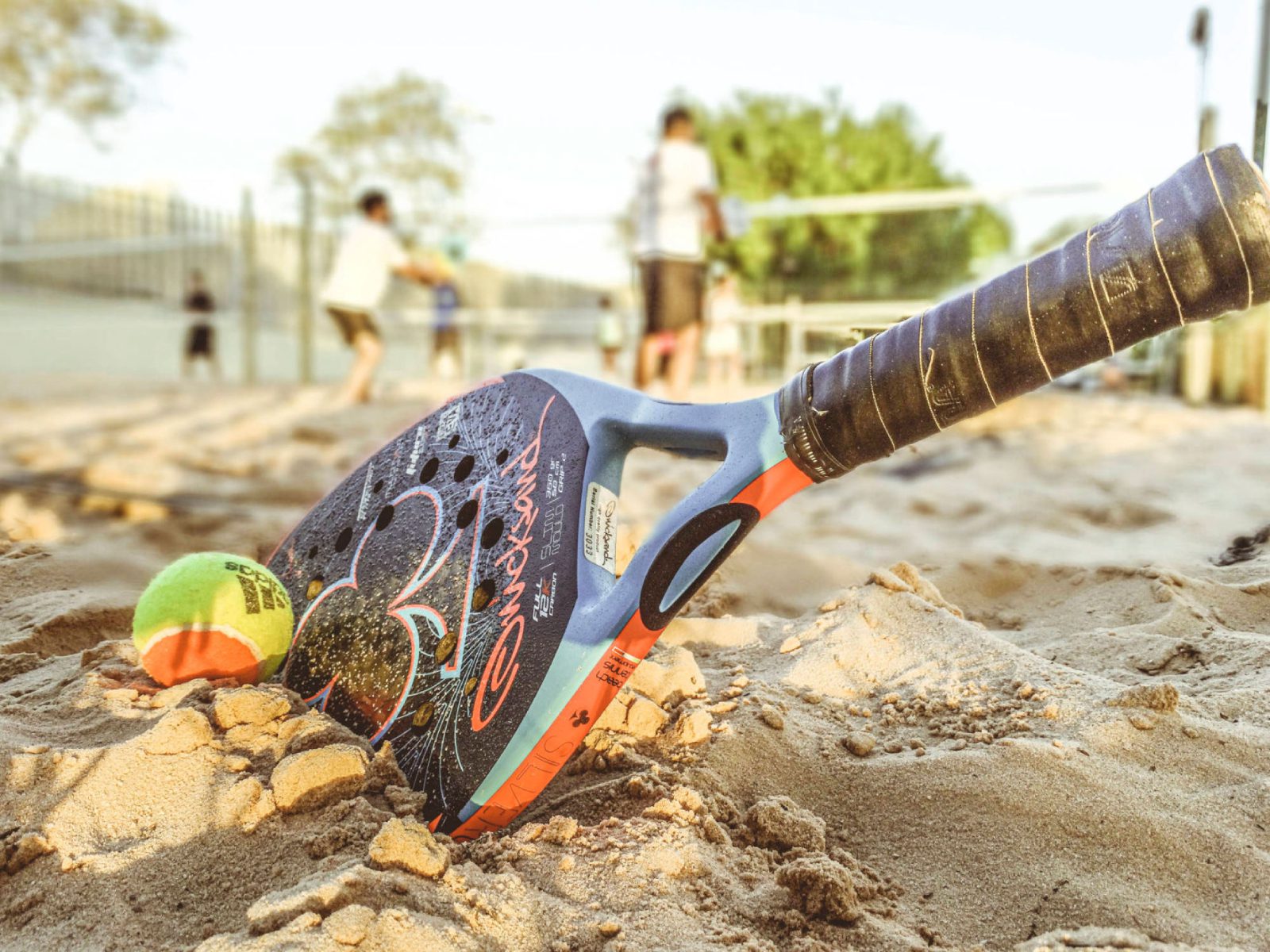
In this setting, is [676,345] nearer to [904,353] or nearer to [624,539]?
[624,539]

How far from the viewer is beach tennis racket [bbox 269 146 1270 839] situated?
1.02m

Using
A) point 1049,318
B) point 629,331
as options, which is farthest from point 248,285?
point 1049,318

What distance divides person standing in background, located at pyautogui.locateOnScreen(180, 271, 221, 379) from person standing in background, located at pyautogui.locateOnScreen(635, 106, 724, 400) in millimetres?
5721

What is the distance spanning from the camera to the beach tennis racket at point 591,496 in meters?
1.02

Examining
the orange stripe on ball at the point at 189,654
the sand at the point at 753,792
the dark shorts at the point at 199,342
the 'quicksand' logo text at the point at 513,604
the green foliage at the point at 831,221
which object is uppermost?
the green foliage at the point at 831,221

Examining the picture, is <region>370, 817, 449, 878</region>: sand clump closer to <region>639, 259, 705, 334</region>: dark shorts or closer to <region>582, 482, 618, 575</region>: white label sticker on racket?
<region>582, 482, 618, 575</region>: white label sticker on racket

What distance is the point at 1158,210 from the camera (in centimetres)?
101

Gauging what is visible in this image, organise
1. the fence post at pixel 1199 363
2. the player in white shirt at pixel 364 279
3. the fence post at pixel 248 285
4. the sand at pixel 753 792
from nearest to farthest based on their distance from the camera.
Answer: the sand at pixel 753 792 < the player in white shirt at pixel 364 279 < the fence post at pixel 248 285 < the fence post at pixel 1199 363

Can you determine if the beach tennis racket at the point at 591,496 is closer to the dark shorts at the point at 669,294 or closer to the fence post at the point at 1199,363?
the dark shorts at the point at 669,294

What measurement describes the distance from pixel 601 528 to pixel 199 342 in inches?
360

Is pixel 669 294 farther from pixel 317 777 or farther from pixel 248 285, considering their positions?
pixel 248 285

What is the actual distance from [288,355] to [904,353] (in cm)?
1215

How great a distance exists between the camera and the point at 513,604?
49.6 inches

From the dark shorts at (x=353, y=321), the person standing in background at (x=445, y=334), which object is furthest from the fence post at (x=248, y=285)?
the dark shorts at (x=353, y=321)
